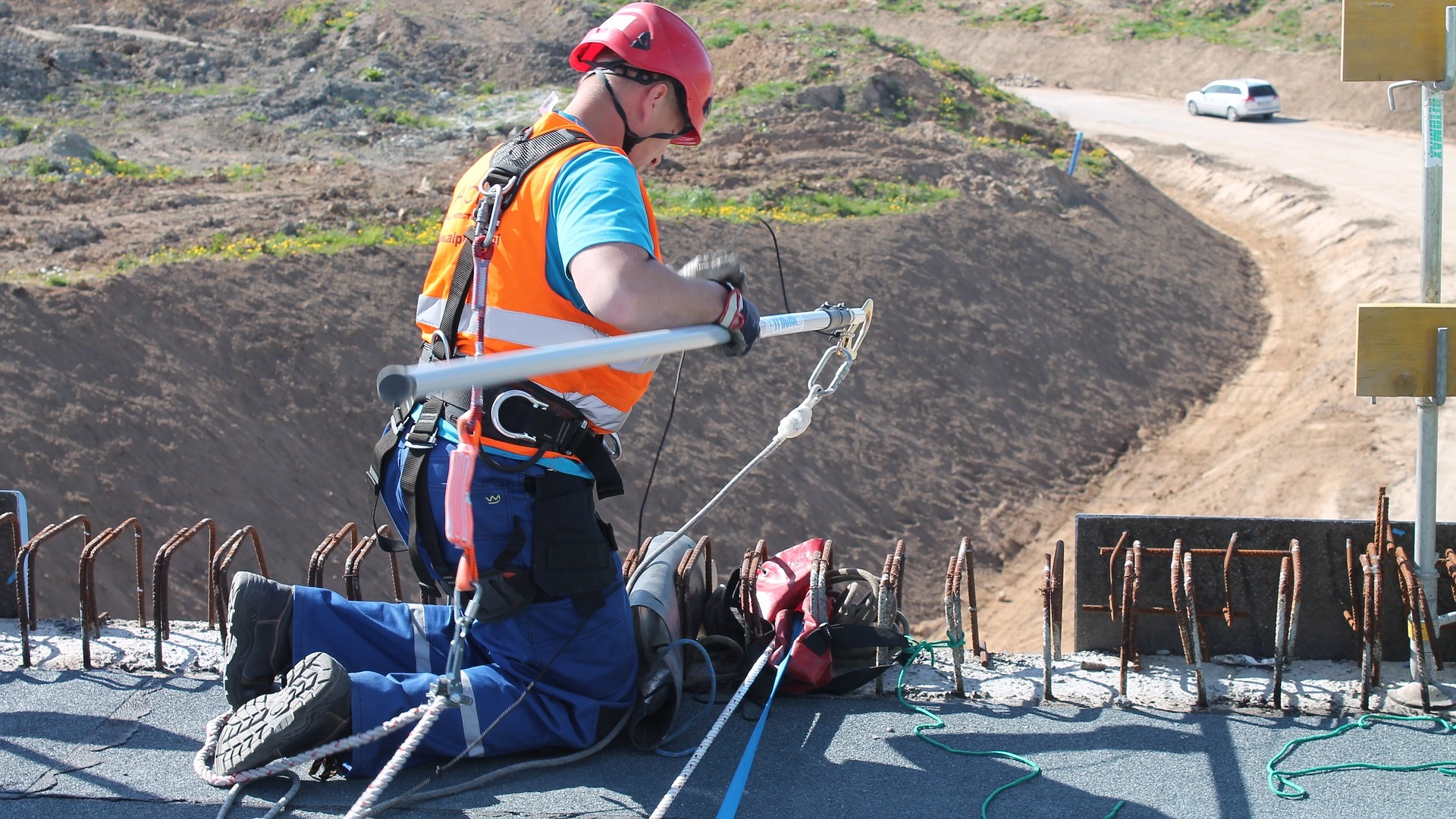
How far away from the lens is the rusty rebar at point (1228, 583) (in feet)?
13.0

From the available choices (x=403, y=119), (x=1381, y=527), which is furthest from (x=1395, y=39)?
(x=403, y=119)

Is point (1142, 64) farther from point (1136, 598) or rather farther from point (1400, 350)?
point (1136, 598)

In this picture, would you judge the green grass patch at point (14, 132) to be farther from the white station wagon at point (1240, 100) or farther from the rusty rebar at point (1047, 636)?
the white station wagon at point (1240, 100)

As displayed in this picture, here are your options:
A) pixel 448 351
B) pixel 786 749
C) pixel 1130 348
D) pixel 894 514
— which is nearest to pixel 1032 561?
pixel 894 514

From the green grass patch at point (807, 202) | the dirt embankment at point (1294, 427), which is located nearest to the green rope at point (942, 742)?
the dirt embankment at point (1294, 427)

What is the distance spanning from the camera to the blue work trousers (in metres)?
3.12

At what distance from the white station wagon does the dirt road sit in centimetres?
76

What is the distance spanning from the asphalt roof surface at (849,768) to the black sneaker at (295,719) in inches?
5.7

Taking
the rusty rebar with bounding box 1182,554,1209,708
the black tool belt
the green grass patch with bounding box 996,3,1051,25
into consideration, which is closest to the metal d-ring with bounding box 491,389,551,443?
the black tool belt

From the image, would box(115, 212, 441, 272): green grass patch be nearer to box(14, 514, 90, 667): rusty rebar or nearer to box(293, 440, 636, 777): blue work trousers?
box(14, 514, 90, 667): rusty rebar

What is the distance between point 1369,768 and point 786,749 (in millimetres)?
1618

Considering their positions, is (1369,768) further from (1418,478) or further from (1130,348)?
(1130,348)

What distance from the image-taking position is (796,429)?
3717mm

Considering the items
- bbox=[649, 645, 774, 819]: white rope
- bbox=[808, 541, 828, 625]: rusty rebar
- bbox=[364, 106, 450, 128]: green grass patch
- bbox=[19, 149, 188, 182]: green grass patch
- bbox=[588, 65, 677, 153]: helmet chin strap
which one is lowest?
bbox=[649, 645, 774, 819]: white rope
